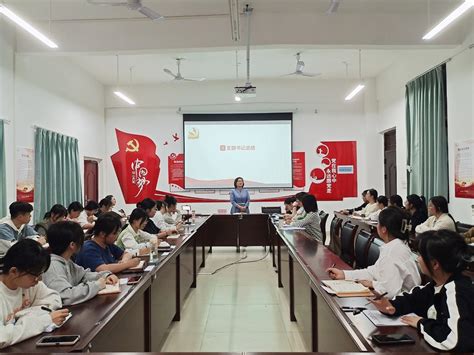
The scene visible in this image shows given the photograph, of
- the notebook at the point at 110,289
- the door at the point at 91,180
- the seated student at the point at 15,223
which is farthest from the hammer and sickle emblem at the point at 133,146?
the notebook at the point at 110,289

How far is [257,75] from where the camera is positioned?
8.85 m

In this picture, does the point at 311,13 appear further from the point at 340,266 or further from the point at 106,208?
the point at 106,208

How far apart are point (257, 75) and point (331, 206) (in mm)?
3608

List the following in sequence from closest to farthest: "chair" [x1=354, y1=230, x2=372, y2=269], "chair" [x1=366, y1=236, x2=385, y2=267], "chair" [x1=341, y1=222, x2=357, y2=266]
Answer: "chair" [x1=366, y1=236, x2=385, y2=267] → "chair" [x1=354, y1=230, x2=372, y2=269] → "chair" [x1=341, y1=222, x2=357, y2=266]

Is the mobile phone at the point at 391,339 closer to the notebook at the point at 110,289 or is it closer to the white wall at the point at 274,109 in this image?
the notebook at the point at 110,289

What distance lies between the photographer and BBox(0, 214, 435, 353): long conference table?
1490 millimetres

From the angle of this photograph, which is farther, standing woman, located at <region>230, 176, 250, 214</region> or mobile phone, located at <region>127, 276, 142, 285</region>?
standing woman, located at <region>230, 176, 250, 214</region>

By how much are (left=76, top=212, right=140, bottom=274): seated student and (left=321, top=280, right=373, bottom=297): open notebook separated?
4.26 feet

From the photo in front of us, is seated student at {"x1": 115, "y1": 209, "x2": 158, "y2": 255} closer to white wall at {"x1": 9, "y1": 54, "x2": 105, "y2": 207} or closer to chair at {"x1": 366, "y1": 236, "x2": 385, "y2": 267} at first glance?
chair at {"x1": 366, "y1": 236, "x2": 385, "y2": 267}

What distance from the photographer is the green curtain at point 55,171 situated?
611 centimetres

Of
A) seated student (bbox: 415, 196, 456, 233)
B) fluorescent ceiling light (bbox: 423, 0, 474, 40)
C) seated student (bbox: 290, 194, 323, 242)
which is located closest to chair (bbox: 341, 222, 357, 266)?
seated student (bbox: 290, 194, 323, 242)

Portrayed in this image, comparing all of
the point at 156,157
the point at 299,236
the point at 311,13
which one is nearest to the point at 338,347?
the point at 299,236

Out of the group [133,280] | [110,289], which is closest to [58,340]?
[110,289]

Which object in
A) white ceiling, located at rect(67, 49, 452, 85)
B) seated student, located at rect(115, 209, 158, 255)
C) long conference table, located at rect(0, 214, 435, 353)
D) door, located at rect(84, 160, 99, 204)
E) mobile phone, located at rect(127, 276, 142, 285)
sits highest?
white ceiling, located at rect(67, 49, 452, 85)
